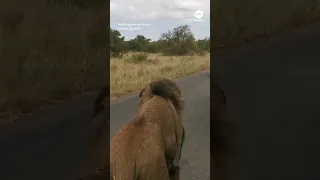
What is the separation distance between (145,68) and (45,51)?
2.24 meters

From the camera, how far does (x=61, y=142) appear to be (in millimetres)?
4094

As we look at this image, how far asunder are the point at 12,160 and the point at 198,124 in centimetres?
222

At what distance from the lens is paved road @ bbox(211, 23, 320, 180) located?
338 cm

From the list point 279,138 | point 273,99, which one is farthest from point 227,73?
point 279,138

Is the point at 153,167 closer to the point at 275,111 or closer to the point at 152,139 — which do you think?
the point at 152,139

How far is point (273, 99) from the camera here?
17.6 feet

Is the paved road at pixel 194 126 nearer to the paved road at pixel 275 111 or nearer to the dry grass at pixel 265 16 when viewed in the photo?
the paved road at pixel 275 111

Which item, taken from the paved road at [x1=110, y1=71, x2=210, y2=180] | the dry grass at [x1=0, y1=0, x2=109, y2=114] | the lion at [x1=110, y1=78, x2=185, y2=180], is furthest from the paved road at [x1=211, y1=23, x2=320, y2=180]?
the dry grass at [x1=0, y1=0, x2=109, y2=114]

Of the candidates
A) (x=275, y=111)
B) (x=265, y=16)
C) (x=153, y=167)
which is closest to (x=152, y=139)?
(x=153, y=167)

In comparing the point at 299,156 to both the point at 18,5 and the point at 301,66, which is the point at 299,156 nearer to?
the point at 301,66

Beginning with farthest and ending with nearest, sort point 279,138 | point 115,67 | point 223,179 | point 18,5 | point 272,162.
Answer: point 115,67 < point 18,5 < point 279,138 < point 272,162 < point 223,179

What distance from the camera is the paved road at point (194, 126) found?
10.7 ft

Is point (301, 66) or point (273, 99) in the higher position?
point (301, 66)

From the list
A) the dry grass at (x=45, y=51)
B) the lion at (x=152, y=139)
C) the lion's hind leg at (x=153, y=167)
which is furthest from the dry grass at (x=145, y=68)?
the lion's hind leg at (x=153, y=167)
